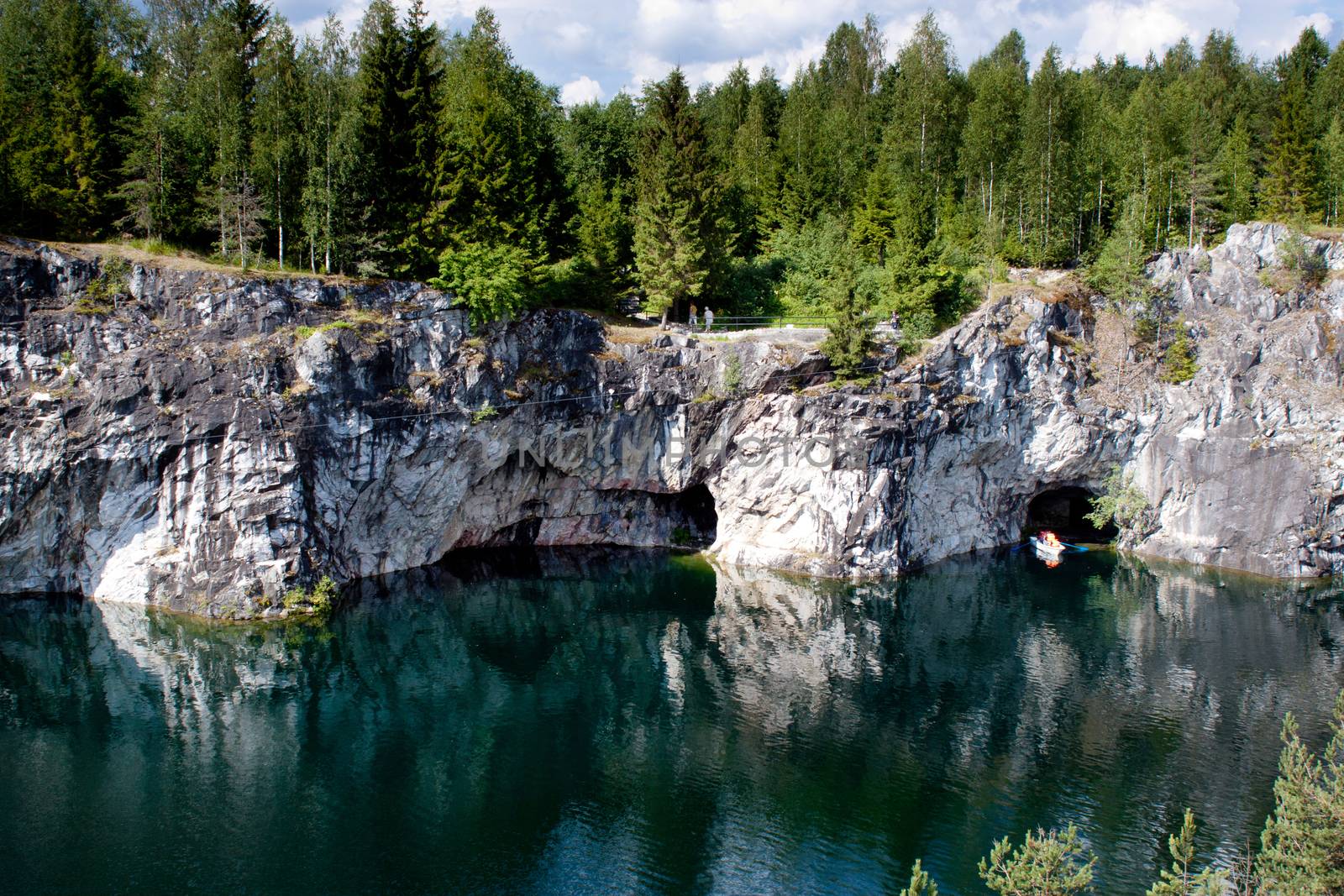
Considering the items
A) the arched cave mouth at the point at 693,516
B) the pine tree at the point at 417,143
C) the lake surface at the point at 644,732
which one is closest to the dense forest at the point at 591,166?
Answer: the pine tree at the point at 417,143

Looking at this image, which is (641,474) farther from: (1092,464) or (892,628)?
(1092,464)

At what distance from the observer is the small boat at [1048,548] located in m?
47.8

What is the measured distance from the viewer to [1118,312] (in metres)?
51.6

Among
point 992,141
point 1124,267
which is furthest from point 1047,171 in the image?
point 1124,267

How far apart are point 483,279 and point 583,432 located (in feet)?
27.8

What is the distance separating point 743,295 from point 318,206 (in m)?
23.4

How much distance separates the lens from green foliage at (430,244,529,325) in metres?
42.5

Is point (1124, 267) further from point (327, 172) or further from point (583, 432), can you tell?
point (327, 172)

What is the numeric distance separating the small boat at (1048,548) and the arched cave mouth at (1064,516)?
2935 millimetres

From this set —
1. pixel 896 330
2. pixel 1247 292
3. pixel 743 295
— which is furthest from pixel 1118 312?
Result: pixel 743 295

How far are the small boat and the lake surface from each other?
13.9 ft

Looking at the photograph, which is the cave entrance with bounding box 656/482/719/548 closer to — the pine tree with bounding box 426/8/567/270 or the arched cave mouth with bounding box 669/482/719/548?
the arched cave mouth with bounding box 669/482/719/548

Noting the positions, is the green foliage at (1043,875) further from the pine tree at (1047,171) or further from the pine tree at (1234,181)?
the pine tree at (1234,181)

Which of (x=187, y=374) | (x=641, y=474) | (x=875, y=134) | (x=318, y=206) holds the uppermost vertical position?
(x=875, y=134)
